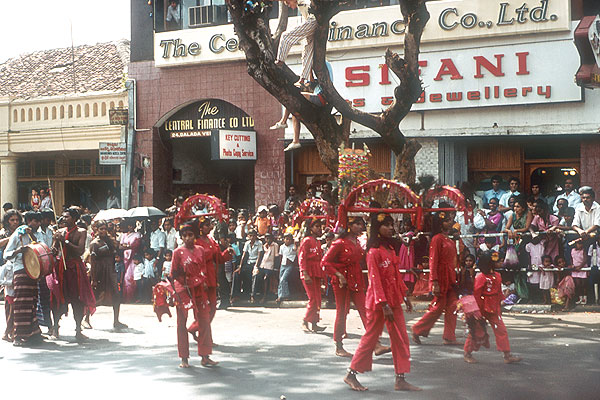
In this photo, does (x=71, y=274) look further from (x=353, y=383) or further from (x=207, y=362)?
(x=353, y=383)

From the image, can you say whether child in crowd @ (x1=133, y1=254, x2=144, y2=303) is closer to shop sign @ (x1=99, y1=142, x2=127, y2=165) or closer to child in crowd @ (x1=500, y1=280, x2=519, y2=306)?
shop sign @ (x1=99, y1=142, x2=127, y2=165)

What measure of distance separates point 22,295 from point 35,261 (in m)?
0.50

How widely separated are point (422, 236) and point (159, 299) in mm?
5789

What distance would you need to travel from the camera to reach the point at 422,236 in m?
13.8

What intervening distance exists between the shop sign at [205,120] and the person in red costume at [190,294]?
12159 millimetres

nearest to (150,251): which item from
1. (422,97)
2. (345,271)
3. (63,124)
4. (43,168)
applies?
(422,97)

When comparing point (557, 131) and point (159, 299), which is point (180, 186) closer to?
point (557, 131)

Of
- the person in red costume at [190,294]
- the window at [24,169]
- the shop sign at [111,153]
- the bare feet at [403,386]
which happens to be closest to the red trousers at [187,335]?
the person in red costume at [190,294]

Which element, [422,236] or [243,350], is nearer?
[243,350]

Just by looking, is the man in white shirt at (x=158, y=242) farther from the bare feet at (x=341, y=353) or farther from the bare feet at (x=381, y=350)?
the bare feet at (x=381, y=350)

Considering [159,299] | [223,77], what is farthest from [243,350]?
[223,77]

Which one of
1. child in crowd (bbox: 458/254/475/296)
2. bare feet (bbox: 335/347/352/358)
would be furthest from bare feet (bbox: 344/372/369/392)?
child in crowd (bbox: 458/254/475/296)

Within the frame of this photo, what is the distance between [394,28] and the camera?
1923 cm

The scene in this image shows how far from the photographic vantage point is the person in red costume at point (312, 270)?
1142cm
